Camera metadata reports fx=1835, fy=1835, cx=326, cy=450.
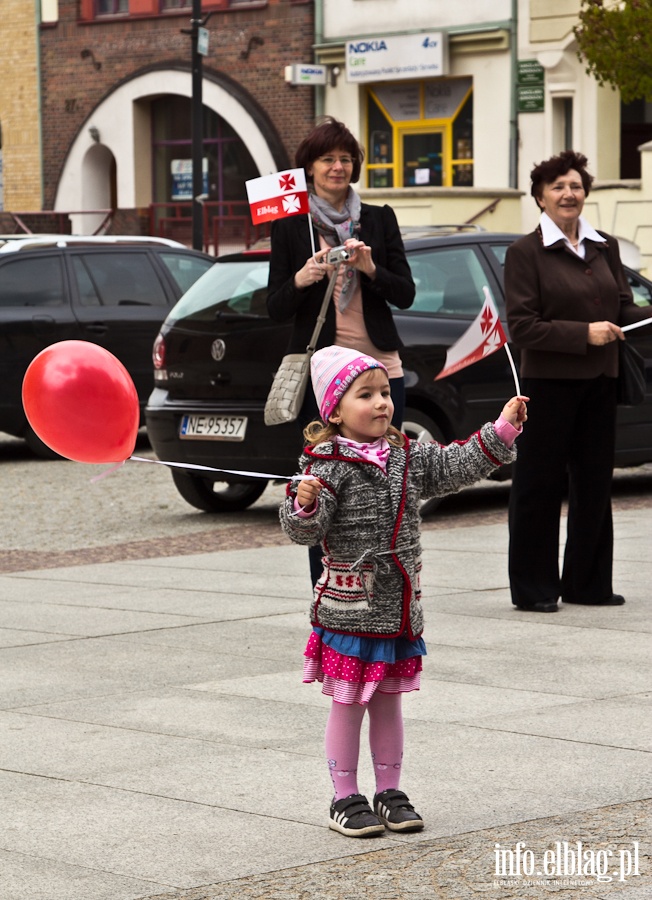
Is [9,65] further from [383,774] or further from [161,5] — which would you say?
[383,774]

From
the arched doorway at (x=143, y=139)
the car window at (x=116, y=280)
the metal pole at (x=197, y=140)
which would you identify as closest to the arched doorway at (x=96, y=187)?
the arched doorway at (x=143, y=139)

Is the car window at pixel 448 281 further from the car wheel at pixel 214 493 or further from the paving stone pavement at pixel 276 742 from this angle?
the paving stone pavement at pixel 276 742

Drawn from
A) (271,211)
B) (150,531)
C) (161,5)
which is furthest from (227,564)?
(161,5)

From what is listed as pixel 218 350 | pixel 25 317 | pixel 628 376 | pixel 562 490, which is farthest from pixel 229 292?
pixel 25 317

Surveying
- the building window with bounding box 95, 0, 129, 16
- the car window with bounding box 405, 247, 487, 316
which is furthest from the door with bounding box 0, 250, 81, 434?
the building window with bounding box 95, 0, 129, 16

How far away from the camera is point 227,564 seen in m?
9.64

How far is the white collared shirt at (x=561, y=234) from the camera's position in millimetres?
7969

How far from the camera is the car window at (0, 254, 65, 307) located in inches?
617

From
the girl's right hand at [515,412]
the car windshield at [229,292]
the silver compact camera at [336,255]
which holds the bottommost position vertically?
the girl's right hand at [515,412]

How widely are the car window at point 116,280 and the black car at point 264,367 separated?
4.52 m

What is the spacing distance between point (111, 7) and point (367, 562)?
109ft

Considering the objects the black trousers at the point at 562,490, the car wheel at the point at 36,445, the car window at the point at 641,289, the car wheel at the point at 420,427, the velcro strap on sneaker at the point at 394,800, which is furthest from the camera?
the car wheel at the point at 36,445

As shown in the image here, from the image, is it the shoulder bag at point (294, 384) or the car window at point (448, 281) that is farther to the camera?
the car window at point (448, 281)

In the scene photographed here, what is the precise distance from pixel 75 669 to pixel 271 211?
6.50 feet
